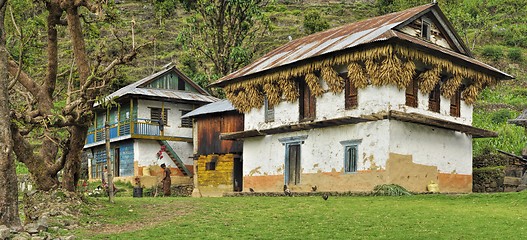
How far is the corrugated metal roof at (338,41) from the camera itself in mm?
25047

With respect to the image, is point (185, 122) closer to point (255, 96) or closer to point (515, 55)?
point (255, 96)

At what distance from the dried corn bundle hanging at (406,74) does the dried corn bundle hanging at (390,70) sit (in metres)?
0.15

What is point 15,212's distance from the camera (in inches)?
555

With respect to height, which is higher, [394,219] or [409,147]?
[409,147]

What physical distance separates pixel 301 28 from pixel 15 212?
234ft

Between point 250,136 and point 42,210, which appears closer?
point 42,210

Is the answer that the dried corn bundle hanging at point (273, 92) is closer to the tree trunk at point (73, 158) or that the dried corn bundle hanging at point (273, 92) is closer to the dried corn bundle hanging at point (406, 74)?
the dried corn bundle hanging at point (406, 74)

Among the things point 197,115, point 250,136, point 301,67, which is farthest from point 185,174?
point 301,67

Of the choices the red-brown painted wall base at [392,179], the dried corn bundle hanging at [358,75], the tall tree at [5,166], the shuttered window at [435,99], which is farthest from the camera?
the shuttered window at [435,99]

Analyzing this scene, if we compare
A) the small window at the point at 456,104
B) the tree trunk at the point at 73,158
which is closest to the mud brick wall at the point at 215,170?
the small window at the point at 456,104

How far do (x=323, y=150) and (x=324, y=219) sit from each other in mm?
10877

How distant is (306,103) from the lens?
27.8m

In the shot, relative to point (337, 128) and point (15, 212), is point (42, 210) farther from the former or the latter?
point (337, 128)

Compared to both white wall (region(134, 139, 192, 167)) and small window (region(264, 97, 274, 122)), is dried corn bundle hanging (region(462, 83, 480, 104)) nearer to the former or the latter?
small window (region(264, 97, 274, 122))
